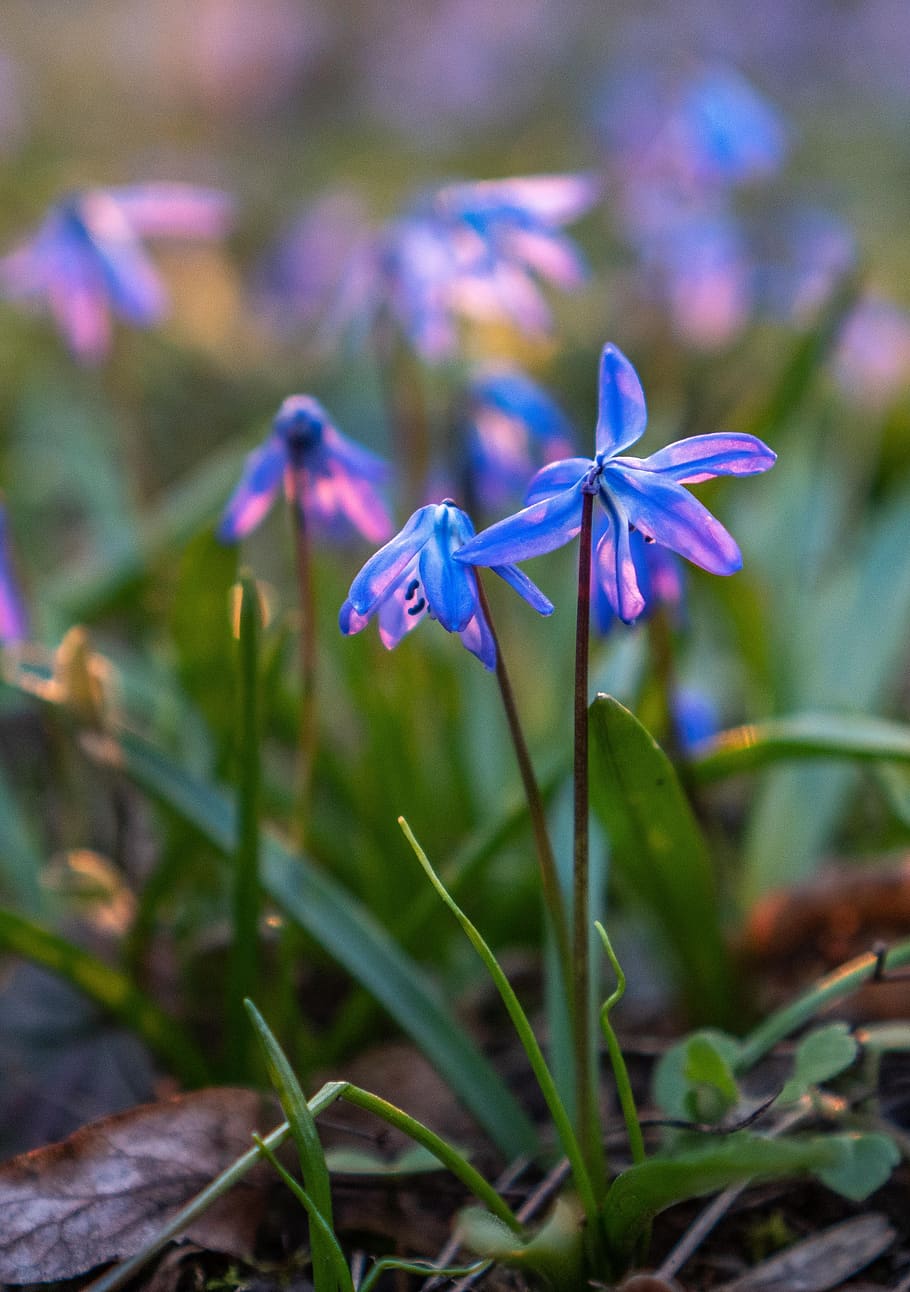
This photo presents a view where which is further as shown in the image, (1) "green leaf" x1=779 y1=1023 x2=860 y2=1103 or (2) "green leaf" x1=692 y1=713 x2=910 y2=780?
(2) "green leaf" x1=692 y1=713 x2=910 y2=780

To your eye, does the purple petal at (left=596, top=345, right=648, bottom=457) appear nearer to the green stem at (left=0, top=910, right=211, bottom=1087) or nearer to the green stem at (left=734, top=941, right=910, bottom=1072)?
the green stem at (left=734, top=941, right=910, bottom=1072)

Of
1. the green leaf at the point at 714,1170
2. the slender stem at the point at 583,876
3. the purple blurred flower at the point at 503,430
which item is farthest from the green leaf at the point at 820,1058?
the purple blurred flower at the point at 503,430

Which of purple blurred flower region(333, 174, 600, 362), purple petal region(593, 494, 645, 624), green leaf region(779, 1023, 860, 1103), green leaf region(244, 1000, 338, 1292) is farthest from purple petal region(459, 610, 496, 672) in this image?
purple blurred flower region(333, 174, 600, 362)

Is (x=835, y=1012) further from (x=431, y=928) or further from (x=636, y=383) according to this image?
(x=636, y=383)

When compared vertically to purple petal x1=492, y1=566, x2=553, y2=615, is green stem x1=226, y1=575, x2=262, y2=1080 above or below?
below

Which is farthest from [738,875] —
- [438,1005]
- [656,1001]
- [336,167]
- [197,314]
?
[336,167]

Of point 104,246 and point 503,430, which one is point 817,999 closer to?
point 503,430
